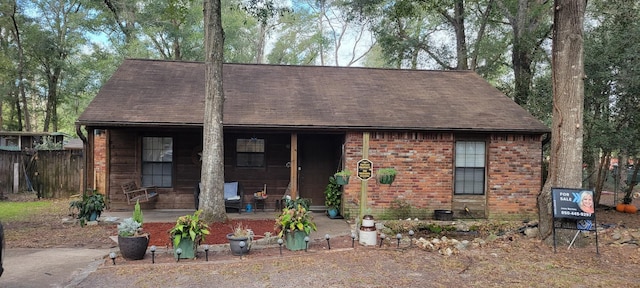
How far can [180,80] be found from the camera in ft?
37.6

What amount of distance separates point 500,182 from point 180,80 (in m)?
8.92

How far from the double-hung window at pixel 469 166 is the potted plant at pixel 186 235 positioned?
6.54m

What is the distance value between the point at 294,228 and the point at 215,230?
1.94 metres

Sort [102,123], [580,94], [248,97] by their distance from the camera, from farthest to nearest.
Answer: [248,97]
[102,123]
[580,94]

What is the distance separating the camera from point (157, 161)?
10422 mm

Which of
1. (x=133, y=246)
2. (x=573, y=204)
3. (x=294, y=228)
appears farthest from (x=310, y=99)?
(x=573, y=204)

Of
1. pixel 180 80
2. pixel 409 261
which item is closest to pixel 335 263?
pixel 409 261

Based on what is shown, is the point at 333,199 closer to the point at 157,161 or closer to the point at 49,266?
the point at 157,161

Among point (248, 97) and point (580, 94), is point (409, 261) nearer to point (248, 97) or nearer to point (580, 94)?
point (580, 94)

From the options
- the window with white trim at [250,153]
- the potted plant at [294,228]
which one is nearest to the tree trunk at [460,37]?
the window with white trim at [250,153]

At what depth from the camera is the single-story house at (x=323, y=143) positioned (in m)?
9.48

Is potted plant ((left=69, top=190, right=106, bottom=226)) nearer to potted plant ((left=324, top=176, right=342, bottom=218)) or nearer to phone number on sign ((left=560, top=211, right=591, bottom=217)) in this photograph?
potted plant ((left=324, top=176, right=342, bottom=218))

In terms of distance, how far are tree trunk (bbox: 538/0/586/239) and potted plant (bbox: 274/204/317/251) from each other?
4.38m

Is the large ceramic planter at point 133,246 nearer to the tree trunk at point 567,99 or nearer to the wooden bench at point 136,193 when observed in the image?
the wooden bench at point 136,193
